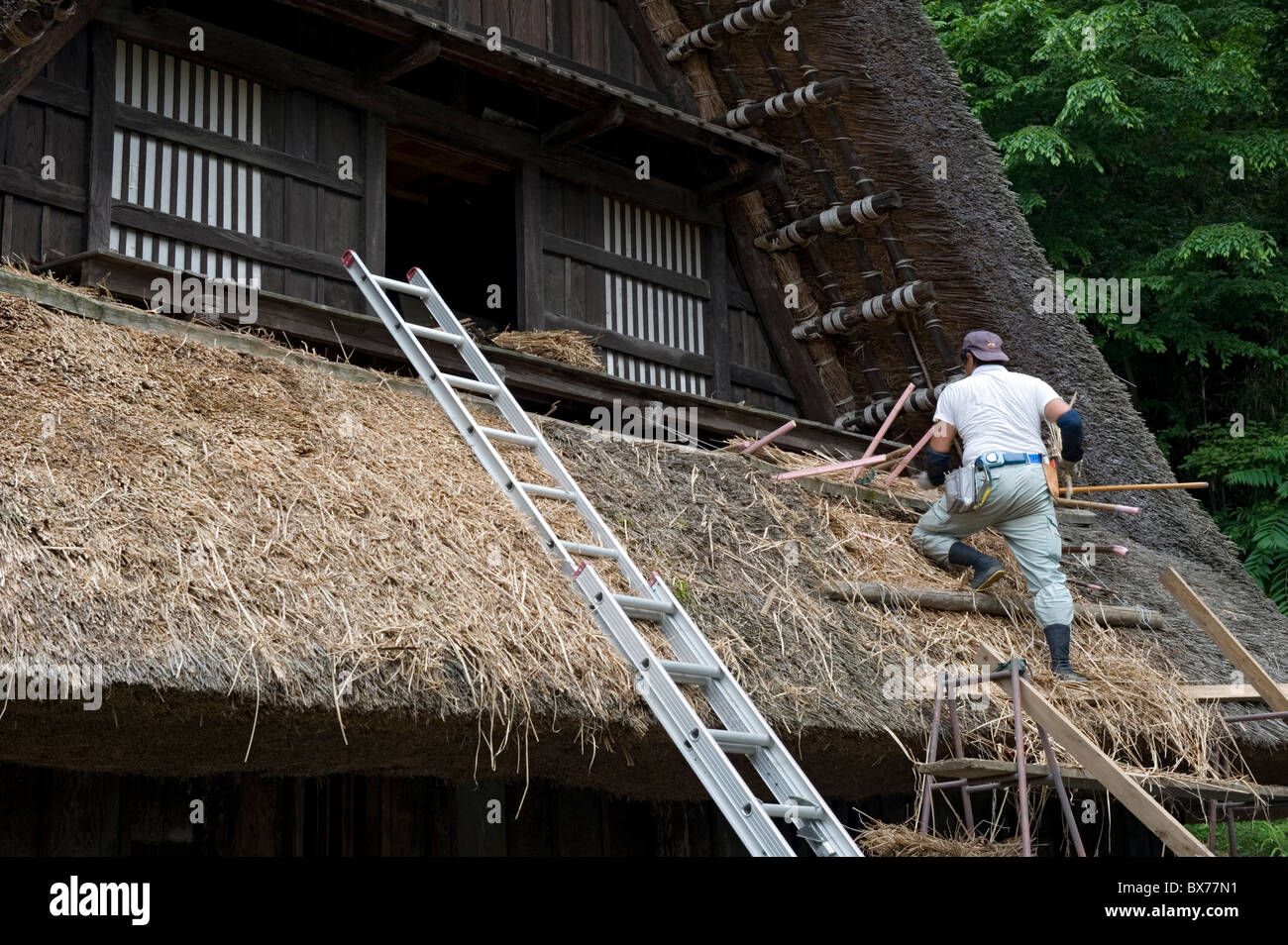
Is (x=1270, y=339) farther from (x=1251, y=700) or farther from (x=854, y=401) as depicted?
(x=1251, y=700)

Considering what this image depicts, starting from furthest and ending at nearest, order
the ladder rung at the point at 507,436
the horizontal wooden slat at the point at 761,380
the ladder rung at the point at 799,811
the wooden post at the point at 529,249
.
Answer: the horizontal wooden slat at the point at 761,380 → the wooden post at the point at 529,249 → the ladder rung at the point at 507,436 → the ladder rung at the point at 799,811

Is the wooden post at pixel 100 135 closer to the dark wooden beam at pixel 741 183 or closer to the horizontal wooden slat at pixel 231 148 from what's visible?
the horizontal wooden slat at pixel 231 148

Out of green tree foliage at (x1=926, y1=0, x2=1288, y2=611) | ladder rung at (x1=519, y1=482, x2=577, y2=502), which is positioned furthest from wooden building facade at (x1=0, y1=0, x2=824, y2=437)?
green tree foliage at (x1=926, y1=0, x2=1288, y2=611)

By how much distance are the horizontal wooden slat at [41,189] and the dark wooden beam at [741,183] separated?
3.47 m

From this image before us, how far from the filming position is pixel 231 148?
19.9 ft

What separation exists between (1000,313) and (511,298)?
10.9 feet

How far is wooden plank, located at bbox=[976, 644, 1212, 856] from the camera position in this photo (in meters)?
4.25

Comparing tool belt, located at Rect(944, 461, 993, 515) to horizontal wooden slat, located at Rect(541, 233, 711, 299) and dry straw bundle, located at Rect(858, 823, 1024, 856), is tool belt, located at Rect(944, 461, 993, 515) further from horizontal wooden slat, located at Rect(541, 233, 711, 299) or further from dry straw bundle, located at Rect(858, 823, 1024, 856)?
horizontal wooden slat, located at Rect(541, 233, 711, 299)

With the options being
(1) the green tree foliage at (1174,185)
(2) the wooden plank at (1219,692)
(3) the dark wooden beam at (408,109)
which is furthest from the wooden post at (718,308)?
(1) the green tree foliage at (1174,185)

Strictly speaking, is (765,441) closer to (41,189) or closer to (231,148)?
(231,148)

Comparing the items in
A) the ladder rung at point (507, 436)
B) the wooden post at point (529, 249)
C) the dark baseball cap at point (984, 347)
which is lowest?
the ladder rung at point (507, 436)

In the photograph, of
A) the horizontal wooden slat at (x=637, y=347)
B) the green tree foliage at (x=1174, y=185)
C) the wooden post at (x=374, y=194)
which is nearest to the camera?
the wooden post at (x=374, y=194)

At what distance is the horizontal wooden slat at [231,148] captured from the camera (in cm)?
579
